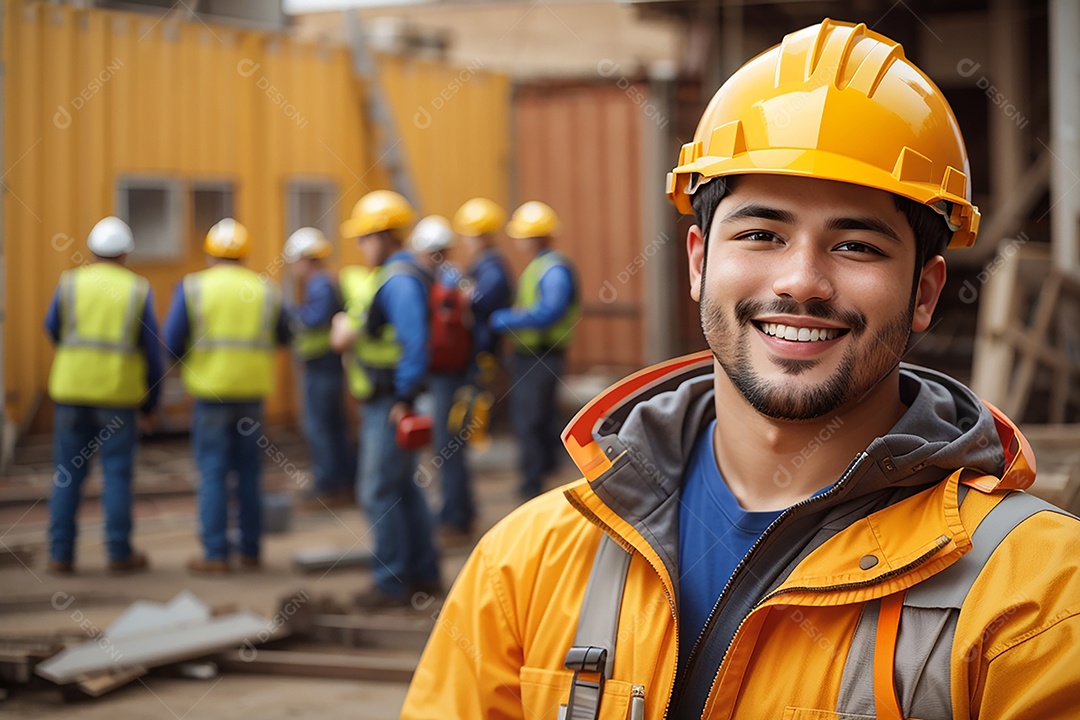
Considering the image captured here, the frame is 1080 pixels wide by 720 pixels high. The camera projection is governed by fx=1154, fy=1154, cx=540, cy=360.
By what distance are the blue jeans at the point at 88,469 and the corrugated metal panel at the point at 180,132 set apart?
3304mm

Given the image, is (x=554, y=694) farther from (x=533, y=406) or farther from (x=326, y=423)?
(x=326, y=423)

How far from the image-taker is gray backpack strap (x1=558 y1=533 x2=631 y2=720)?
72.9 inches

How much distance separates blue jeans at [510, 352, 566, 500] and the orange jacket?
7010 mm

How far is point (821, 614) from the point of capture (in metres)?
1.77

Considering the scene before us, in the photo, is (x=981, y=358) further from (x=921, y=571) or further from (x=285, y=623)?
(x=921, y=571)

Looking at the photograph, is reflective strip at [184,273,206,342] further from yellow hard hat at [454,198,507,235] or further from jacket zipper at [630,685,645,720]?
jacket zipper at [630,685,645,720]

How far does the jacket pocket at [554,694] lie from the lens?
1.84 meters

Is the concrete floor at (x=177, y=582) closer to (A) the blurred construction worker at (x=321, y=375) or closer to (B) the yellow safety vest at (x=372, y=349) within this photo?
(A) the blurred construction worker at (x=321, y=375)

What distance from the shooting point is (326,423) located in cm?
972

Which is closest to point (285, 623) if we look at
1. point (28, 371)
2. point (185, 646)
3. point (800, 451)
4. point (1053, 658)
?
point (185, 646)

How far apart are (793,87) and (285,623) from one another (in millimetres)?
4778

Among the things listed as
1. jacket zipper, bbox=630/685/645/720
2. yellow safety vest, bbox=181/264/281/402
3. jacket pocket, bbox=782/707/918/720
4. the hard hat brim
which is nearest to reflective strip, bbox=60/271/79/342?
yellow safety vest, bbox=181/264/281/402

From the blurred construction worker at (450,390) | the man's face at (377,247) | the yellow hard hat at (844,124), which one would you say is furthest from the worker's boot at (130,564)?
the yellow hard hat at (844,124)

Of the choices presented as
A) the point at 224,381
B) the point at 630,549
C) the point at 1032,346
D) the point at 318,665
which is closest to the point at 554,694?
the point at 630,549
